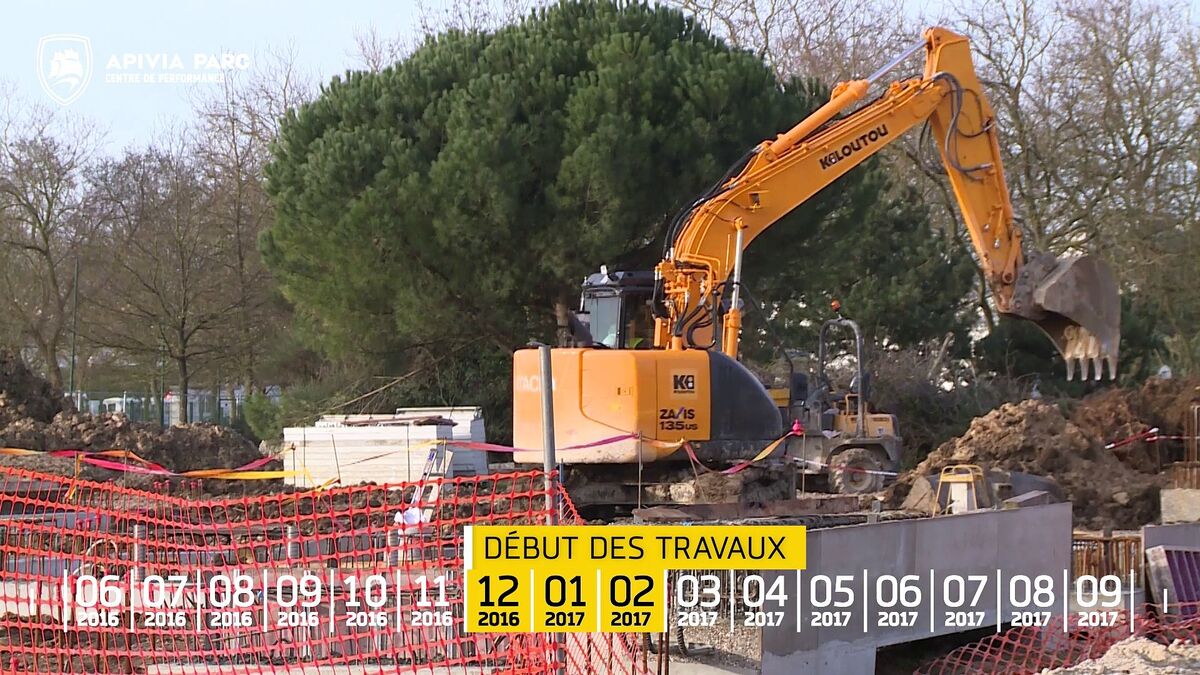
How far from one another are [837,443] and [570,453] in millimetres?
6409

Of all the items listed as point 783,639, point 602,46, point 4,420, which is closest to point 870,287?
point 602,46

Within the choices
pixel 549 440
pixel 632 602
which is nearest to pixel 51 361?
pixel 632 602

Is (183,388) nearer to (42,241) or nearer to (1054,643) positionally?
(42,241)

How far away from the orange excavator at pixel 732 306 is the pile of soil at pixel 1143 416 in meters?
7.11

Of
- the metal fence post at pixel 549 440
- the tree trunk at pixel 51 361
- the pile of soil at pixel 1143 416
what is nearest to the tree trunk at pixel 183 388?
the tree trunk at pixel 51 361

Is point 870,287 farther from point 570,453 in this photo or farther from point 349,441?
point 570,453

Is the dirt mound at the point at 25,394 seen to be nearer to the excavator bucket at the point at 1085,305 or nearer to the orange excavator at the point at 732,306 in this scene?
the orange excavator at the point at 732,306

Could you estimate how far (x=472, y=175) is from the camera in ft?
72.7

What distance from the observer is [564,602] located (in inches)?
240

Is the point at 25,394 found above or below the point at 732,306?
below

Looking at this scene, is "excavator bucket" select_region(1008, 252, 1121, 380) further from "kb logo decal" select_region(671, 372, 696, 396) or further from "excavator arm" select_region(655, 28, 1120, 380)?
"kb logo decal" select_region(671, 372, 696, 396)

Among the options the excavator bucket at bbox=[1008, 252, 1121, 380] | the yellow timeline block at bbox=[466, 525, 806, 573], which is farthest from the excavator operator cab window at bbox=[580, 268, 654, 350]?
the yellow timeline block at bbox=[466, 525, 806, 573]

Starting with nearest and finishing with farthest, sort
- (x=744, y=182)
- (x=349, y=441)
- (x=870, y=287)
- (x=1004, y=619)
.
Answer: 1. (x=1004, y=619)
2. (x=744, y=182)
3. (x=349, y=441)
4. (x=870, y=287)

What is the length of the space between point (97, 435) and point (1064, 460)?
1441 cm
